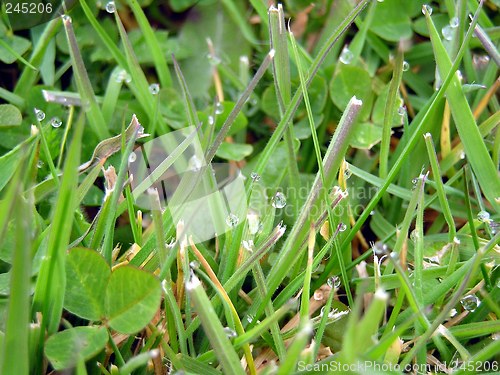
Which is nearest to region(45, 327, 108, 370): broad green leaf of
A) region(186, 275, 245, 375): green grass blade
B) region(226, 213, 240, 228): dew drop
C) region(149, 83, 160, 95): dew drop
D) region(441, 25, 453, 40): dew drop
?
region(186, 275, 245, 375): green grass blade

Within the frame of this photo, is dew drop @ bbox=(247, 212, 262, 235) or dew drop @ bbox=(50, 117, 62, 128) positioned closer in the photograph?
dew drop @ bbox=(247, 212, 262, 235)

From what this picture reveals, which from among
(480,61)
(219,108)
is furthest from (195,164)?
(480,61)

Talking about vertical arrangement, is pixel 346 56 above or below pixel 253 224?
above

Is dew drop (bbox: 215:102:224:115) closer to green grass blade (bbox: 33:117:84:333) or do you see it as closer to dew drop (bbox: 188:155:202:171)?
dew drop (bbox: 188:155:202:171)

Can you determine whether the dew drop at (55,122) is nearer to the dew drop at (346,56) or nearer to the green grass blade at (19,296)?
the green grass blade at (19,296)

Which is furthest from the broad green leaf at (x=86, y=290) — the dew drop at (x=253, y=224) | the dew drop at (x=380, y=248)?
the dew drop at (x=380, y=248)

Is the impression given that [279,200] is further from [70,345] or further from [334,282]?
[70,345]

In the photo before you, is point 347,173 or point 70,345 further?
point 347,173
